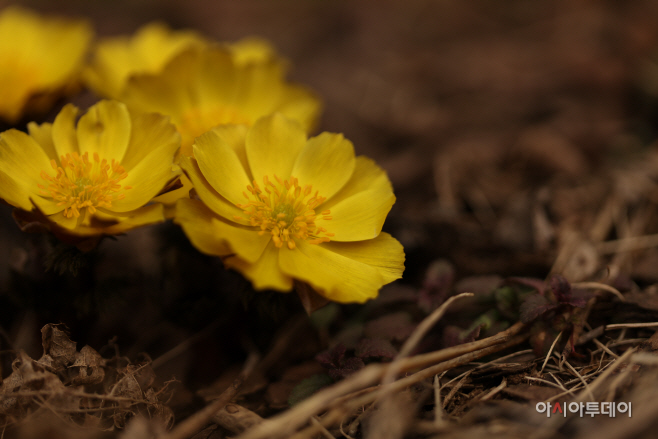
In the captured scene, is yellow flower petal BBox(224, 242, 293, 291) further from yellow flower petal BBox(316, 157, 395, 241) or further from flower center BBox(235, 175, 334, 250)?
yellow flower petal BBox(316, 157, 395, 241)

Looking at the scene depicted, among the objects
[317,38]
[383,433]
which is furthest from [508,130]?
[383,433]

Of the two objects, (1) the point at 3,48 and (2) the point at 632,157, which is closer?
(1) the point at 3,48

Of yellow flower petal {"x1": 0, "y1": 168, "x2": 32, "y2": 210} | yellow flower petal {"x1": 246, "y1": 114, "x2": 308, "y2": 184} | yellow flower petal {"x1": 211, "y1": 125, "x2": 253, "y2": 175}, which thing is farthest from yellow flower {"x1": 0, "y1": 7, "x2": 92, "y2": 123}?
yellow flower petal {"x1": 246, "y1": 114, "x2": 308, "y2": 184}

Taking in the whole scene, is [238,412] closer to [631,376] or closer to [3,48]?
[631,376]

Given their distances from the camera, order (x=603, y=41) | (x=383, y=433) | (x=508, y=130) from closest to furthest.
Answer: (x=383, y=433) < (x=508, y=130) < (x=603, y=41)

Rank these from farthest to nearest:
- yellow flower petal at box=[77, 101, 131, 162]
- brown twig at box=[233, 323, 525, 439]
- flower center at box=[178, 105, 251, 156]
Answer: flower center at box=[178, 105, 251, 156], yellow flower petal at box=[77, 101, 131, 162], brown twig at box=[233, 323, 525, 439]
